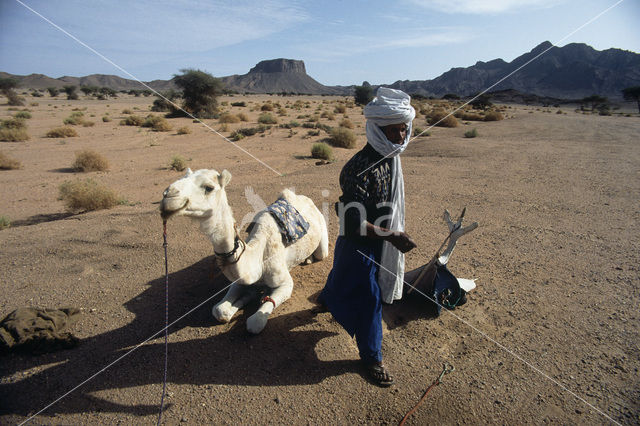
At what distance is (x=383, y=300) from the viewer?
3107mm

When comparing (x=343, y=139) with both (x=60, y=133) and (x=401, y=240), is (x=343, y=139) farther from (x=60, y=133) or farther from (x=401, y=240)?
(x=60, y=133)

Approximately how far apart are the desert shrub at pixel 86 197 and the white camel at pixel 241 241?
5.33 m

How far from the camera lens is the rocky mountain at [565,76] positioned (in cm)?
9138

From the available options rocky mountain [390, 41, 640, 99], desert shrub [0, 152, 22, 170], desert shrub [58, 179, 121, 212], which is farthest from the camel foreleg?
rocky mountain [390, 41, 640, 99]

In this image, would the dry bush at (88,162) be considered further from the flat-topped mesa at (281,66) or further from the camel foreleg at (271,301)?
the flat-topped mesa at (281,66)

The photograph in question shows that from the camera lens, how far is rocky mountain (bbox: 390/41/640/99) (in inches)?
3597

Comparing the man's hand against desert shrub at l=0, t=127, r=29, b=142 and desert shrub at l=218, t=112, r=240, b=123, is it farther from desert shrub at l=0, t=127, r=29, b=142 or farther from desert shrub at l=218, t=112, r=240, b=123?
desert shrub at l=218, t=112, r=240, b=123

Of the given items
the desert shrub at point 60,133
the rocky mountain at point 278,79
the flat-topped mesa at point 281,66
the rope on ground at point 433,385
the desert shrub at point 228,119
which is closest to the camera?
the rope on ground at point 433,385

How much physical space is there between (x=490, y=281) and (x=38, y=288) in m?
6.08

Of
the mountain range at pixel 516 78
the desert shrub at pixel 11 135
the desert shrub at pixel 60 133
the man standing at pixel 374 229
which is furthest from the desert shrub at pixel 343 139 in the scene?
the mountain range at pixel 516 78

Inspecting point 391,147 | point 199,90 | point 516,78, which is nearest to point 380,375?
point 391,147

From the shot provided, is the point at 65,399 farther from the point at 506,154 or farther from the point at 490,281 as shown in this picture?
the point at 506,154

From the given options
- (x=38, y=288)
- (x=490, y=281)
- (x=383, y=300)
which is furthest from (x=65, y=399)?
(x=490, y=281)

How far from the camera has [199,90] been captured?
32406 millimetres
